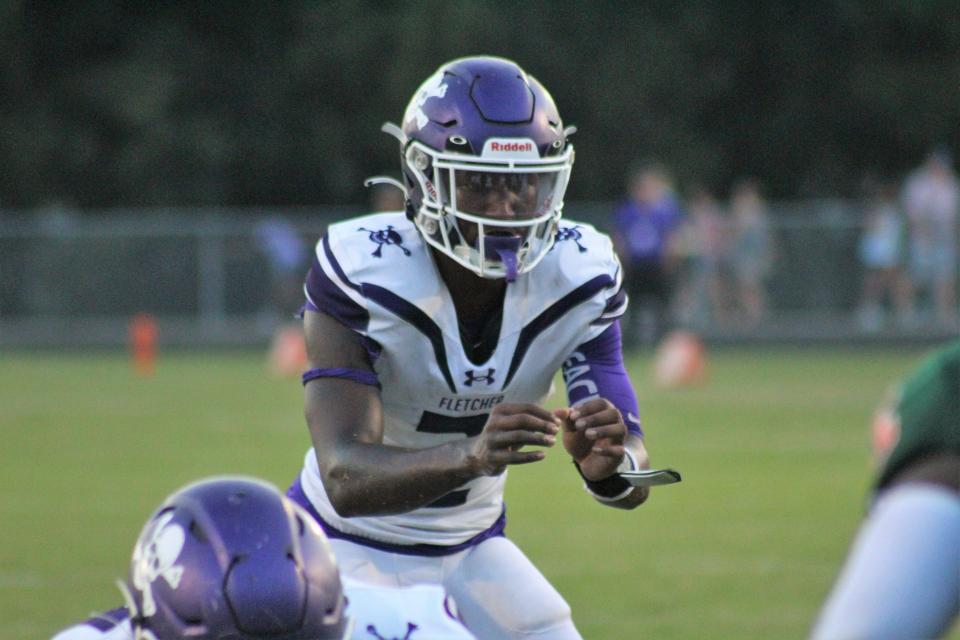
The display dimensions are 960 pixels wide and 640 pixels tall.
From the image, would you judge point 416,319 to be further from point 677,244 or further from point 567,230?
point 677,244

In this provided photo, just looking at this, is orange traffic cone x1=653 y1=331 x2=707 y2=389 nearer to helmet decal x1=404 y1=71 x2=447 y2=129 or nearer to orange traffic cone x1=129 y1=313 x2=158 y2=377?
orange traffic cone x1=129 y1=313 x2=158 y2=377

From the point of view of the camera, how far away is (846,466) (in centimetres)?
1092

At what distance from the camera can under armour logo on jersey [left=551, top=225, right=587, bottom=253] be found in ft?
13.1

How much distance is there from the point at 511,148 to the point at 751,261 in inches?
672

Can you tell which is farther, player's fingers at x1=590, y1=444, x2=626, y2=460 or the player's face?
the player's face

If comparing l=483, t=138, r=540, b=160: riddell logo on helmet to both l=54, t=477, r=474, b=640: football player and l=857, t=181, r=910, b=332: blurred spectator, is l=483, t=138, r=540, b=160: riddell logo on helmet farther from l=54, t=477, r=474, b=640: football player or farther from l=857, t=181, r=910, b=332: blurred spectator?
l=857, t=181, r=910, b=332: blurred spectator

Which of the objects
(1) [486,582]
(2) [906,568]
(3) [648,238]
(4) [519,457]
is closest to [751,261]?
(3) [648,238]

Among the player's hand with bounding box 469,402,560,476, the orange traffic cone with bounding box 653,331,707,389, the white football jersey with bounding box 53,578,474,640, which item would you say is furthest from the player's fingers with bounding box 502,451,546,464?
the orange traffic cone with bounding box 653,331,707,389

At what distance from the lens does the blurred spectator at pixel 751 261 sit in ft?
67.3

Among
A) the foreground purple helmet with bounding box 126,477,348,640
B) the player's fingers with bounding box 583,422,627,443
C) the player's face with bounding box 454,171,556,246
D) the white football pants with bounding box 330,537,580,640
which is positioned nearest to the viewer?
the foreground purple helmet with bounding box 126,477,348,640

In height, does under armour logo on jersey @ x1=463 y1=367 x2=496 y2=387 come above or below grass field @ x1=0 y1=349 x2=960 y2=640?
above

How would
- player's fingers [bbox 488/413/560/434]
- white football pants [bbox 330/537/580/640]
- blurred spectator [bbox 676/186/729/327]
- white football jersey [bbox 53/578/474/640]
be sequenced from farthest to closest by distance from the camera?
blurred spectator [bbox 676/186/729/327], white football pants [bbox 330/537/580/640], player's fingers [bbox 488/413/560/434], white football jersey [bbox 53/578/474/640]

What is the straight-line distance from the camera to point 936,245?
20.0 m

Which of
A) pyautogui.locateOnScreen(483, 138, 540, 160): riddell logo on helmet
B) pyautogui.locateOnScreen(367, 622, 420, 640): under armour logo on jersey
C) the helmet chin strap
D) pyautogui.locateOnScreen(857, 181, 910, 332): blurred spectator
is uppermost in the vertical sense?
pyautogui.locateOnScreen(483, 138, 540, 160): riddell logo on helmet
